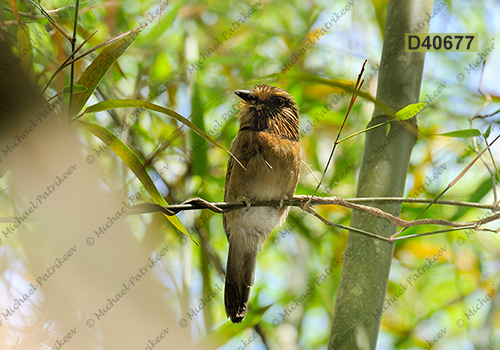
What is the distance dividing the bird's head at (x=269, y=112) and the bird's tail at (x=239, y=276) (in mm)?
661

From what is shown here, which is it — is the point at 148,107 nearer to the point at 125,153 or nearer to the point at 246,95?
the point at 125,153

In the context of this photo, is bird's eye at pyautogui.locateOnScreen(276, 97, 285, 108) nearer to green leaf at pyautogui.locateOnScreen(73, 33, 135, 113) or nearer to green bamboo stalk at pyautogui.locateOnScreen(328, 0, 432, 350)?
green bamboo stalk at pyautogui.locateOnScreen(328, 0, 432, 350)

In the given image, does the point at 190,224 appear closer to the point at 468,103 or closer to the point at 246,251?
the point at 246,251

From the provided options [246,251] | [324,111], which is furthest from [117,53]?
[324,111]

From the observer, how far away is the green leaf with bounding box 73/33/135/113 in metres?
1.12

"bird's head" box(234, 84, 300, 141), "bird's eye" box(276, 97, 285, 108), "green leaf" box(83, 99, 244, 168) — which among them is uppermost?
"bird's eye" box(276, 97, 285, 108)

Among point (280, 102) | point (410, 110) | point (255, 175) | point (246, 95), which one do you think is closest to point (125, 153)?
point (410, 110)

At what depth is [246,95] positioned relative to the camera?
2.40 metres

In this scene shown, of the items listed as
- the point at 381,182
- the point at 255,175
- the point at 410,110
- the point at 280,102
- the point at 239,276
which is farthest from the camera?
the point at 280,102

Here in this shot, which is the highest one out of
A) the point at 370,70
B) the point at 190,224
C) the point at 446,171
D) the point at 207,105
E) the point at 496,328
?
the point at 370,70

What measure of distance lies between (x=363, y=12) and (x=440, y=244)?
173 centimetres

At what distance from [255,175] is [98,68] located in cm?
119

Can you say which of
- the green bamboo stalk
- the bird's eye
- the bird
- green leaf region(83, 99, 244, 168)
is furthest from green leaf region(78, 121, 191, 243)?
the bird's eye

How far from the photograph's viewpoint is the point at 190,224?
93.1 inches
